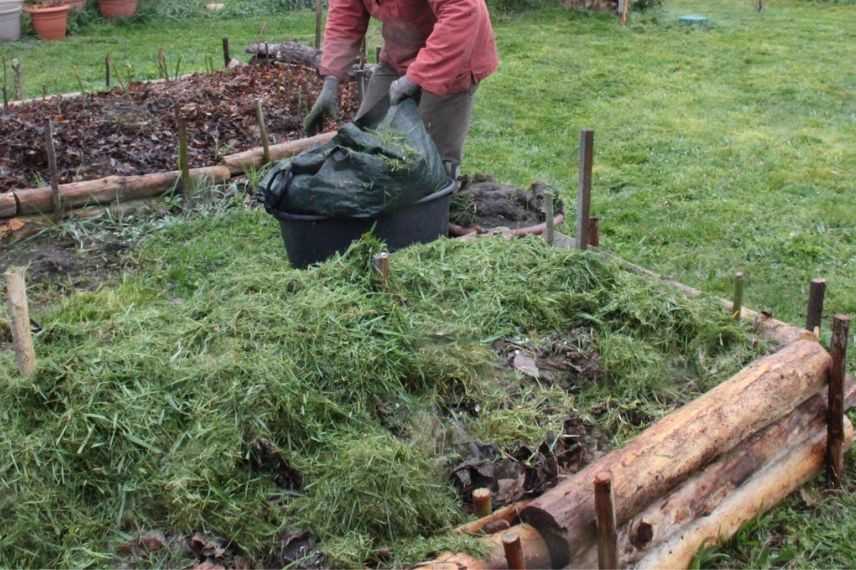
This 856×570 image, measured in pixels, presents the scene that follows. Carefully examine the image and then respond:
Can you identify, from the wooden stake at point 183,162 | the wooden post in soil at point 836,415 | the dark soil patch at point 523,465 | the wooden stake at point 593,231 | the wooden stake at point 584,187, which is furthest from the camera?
the wooden stake at point 183,162

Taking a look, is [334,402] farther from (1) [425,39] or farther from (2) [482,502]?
(1) [425,39]

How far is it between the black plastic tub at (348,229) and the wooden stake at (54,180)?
173 cm

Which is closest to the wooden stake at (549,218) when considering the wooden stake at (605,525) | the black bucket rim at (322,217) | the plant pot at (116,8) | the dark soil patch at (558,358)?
the black bucket rim at (322,217)

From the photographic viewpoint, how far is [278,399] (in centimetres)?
320

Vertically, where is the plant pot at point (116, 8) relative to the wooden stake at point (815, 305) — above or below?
above

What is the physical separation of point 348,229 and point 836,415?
7.08 ft

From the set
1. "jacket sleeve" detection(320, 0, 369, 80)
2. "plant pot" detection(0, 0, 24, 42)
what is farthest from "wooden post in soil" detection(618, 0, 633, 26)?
"jacket sleeve" detection(320, 0, 369, 80)

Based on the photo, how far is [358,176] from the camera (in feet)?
15.0

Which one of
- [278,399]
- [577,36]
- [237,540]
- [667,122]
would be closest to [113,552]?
[237,540]

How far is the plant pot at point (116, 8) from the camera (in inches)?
527

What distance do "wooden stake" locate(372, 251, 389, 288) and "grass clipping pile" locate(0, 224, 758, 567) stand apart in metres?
0.05

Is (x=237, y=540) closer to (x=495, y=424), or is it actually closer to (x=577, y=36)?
(x=495, y=424)

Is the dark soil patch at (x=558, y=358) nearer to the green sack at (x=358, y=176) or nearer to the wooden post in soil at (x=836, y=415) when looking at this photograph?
the wooden post in soil at (x=836, y=415)

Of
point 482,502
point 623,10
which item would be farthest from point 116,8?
point 482,502
